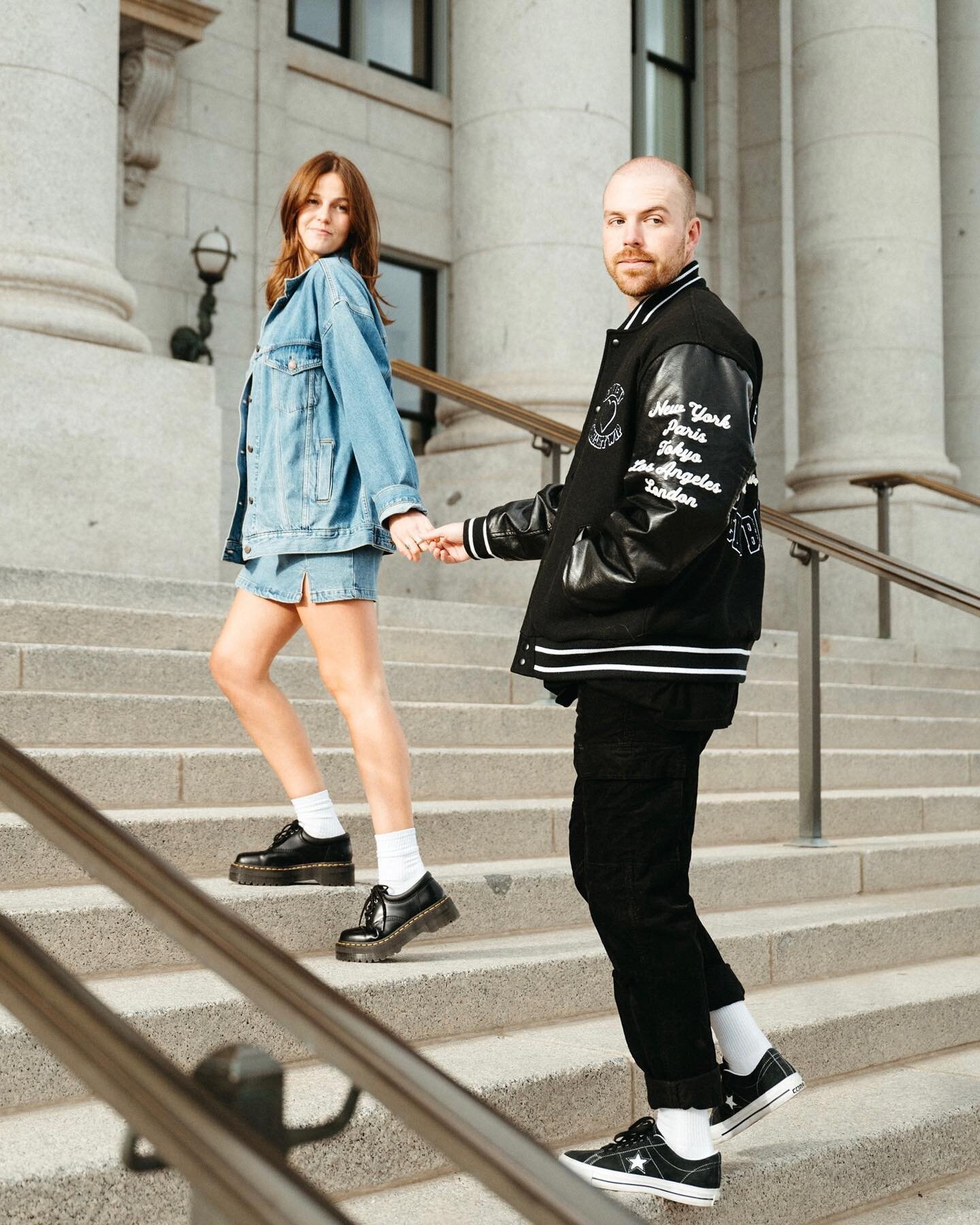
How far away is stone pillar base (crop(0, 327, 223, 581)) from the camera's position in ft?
20.1

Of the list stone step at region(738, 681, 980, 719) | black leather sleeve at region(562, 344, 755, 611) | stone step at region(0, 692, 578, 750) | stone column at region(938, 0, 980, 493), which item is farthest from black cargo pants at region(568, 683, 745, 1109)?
stone column at region(938, 0, 980, 493)

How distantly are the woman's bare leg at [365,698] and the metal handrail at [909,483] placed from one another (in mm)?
6892

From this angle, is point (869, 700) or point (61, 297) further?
point (869, 700)

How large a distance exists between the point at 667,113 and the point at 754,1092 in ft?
44.7

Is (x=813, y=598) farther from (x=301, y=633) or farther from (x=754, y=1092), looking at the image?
(x=754, y=1092)

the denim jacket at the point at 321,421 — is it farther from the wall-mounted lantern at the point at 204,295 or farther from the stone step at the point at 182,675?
the wall-mounted lantern at the point at 204,295

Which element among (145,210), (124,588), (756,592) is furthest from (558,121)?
(756,592)

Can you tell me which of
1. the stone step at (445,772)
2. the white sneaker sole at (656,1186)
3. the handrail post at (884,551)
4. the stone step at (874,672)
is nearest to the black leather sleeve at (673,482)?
the white sneaker sole at (656,1186)

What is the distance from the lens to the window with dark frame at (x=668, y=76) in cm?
1476

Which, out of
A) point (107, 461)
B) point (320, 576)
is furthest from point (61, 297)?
point (320, 576)

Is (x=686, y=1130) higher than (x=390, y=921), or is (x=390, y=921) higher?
(x=390, y=921)

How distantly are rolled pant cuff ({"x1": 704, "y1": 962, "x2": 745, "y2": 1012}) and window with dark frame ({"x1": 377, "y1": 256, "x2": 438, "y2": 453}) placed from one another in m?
9.75

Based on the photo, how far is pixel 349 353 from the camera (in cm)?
349

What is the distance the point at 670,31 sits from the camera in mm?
15133
